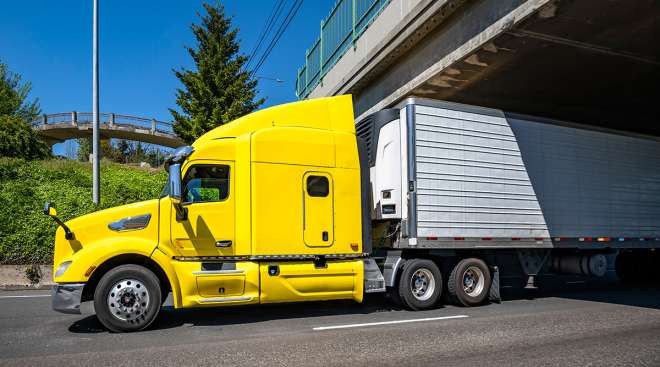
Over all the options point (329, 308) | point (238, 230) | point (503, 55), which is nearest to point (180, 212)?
point (238, 230)

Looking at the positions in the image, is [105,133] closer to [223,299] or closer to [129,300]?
[129,300]

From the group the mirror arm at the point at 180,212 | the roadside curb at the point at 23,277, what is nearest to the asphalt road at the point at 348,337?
the mirror arm at the point at 180,212

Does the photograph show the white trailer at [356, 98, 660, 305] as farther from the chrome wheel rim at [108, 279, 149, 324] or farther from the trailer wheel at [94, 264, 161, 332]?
the chrome wheel rim at [108, 279, 149, 324]

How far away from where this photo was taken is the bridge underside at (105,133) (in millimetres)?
42750

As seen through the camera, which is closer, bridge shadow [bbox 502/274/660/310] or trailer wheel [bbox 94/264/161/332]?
trailer wheel [bbox 94/264/161/332]

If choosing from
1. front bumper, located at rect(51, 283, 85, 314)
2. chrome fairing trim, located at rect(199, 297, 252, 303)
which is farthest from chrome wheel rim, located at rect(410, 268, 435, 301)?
front bumper, located at rect(51, 283, 85, 314)

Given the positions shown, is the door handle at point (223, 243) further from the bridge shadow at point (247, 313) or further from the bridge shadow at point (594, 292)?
the bridge shadow at point (594, 292)

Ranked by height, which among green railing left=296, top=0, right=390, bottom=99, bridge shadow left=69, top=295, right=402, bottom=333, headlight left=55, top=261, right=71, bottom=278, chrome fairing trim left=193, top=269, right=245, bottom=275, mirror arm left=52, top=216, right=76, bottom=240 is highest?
green railing left=296, top=0, right=390, bottom=99

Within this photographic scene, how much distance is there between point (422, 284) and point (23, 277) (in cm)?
981

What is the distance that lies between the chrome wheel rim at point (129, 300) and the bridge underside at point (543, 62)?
23.4ft

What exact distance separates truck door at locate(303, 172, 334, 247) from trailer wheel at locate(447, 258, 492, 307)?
2547 mm

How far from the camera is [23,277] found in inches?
476

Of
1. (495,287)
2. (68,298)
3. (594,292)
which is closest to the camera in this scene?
(68,298)

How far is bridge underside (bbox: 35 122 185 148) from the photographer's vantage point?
42750 mm
